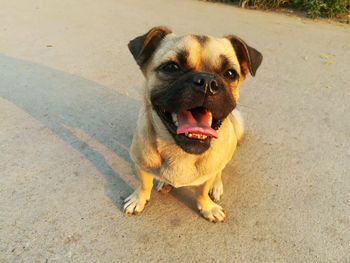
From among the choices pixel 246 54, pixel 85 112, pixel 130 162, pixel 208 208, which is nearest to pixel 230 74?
pixel 246 54

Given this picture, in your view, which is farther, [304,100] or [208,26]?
[208,26]

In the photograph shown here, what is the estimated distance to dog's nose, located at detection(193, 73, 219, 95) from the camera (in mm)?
2129

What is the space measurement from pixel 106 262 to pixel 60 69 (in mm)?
2840

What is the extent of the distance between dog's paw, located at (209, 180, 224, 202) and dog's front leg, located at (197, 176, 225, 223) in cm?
17

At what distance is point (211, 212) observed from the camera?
281 cm

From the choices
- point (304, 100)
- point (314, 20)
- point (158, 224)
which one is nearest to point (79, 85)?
point (158, 224)

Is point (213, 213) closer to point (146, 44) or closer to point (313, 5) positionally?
point (146, 44)

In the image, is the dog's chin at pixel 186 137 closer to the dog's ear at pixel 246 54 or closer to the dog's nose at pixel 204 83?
the dog's nose at pixel 204 83

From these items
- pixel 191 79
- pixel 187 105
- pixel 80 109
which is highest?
pixel 191 79

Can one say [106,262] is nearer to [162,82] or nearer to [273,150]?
[162,82]

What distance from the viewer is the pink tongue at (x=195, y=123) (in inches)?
89.5

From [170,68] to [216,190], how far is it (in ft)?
3.63

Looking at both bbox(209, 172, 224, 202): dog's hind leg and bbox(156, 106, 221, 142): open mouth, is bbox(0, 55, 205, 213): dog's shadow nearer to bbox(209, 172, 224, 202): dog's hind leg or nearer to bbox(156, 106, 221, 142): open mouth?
bbox(209, 172, 224, 202): dog's hind leg

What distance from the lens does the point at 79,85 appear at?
4375 millimetres
